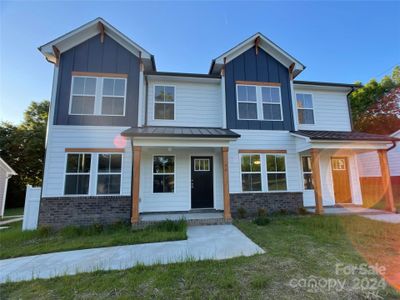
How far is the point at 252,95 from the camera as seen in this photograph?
9.12m

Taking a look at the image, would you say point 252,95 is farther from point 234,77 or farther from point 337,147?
point 337,147

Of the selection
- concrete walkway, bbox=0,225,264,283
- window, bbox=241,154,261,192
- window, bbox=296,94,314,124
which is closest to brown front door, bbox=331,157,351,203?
window, bbox=296,94,314,124

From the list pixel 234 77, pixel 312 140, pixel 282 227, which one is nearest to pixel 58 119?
pixel 234 77

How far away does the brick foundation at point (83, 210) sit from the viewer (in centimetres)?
713

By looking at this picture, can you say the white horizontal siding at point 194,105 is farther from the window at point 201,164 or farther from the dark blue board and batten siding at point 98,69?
the window at point 201,164

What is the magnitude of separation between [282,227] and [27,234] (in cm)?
844

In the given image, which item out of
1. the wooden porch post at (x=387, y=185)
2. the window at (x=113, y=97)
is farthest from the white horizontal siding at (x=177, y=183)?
the wooden porch post at (x=387, y=185)

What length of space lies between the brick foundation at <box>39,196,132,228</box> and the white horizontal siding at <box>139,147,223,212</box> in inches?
34.4

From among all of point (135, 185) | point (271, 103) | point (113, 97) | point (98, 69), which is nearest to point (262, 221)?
point (135, 185)

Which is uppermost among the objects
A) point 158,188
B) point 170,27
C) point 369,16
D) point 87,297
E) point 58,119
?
point 369,16

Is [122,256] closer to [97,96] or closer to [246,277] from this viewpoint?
[246,277]

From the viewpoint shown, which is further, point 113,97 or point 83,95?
point 113,97

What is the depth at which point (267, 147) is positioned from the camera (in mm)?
8742

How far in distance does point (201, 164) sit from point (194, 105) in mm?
2732
